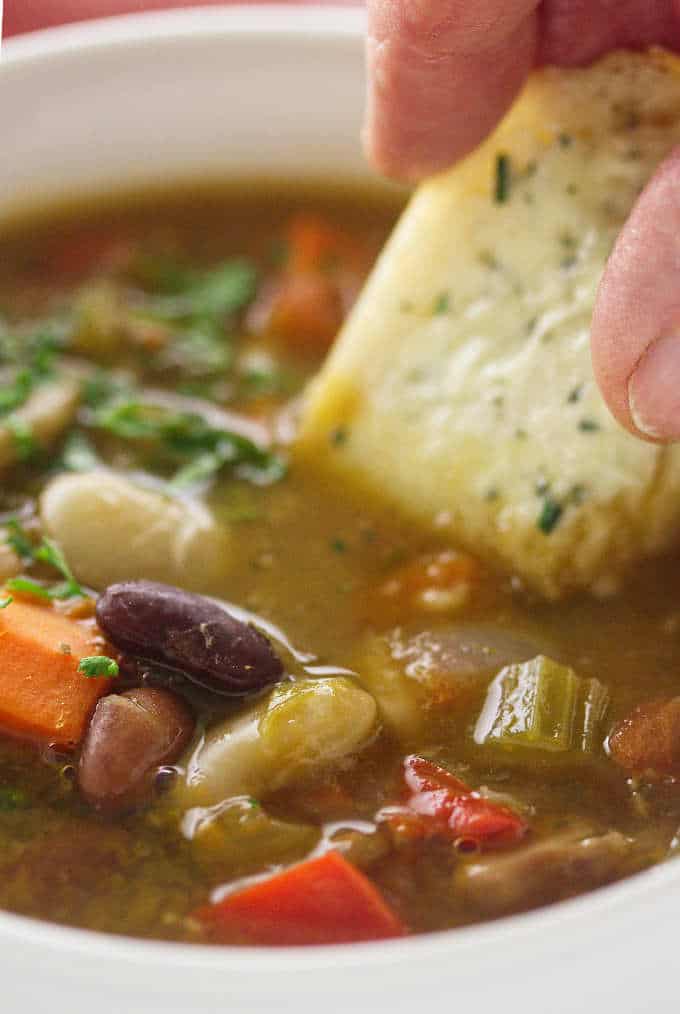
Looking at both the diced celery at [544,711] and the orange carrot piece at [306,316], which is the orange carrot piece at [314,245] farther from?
the diced celery at [544,711]

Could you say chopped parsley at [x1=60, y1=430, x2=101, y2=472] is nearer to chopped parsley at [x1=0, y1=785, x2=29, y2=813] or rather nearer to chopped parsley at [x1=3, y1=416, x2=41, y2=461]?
chopped parsley at [x1=3, y1=416, x2=41, y2=461]

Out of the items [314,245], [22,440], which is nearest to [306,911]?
[22,440]

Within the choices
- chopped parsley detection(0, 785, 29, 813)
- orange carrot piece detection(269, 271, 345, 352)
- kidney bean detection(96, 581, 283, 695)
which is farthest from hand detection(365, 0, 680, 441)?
chopped parsley detection(0, 785, 29, 813)

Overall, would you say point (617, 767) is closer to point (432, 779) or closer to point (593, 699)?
point (593, 699)

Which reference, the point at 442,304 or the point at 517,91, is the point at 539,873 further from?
the point at 517,91

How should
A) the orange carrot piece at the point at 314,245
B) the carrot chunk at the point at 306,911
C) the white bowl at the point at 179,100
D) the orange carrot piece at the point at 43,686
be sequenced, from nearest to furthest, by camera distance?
the carrot chunk at the point at 306,911 < the orange carrot piece at the point at 43,686 < the orange carrot piece at the point at 314,245 < the white bowl at the point at 179,100

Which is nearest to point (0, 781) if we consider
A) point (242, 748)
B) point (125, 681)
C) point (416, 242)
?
point (125, 681)

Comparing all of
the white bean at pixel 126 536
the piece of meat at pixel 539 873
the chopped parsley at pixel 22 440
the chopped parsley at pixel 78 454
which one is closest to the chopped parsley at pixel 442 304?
the white bean at pixel 126 536
